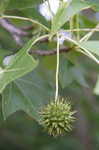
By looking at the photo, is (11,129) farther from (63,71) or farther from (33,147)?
(63,71)

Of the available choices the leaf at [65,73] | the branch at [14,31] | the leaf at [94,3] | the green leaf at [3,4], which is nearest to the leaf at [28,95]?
the leaf at [65,73]

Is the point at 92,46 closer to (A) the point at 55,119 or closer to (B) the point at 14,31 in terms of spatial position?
(A) the point at 55,119

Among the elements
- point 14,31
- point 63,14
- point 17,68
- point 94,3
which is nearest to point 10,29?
point 14,31

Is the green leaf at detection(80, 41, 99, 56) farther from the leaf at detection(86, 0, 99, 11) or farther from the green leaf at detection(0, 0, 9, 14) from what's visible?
the green leaf at detection(0, 0, 9, 14)

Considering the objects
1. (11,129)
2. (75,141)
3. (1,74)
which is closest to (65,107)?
(1,74)

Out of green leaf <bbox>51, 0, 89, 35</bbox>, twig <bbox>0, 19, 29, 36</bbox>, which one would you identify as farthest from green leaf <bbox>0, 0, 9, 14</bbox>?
twig <bbox>0, 19, 29, 36</bbox>

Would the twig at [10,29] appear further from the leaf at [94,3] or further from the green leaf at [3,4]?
the leaf at [94,3]
